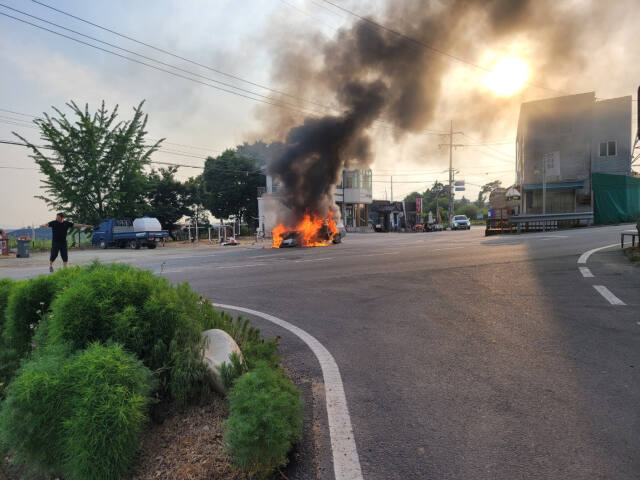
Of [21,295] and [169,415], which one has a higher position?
[21,295]

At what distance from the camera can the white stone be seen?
9.59ft

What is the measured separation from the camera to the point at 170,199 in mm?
41594

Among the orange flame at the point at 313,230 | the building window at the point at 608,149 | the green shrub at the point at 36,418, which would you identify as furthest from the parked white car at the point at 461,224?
the green shrub at the point at 36,418

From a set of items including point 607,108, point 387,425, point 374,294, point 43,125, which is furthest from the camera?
point 607,108

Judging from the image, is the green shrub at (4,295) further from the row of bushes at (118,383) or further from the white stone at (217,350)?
the white stone at (217,350)

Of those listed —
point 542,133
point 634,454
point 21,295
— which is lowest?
point 634,454

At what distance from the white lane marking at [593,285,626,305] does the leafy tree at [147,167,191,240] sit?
127ft

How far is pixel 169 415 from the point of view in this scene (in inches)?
110

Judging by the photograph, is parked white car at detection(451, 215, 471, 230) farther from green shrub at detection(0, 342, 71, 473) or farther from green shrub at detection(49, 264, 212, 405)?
green shrub at detection(0, 342, 71, 473)

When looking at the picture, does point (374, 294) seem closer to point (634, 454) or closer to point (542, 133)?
point (634, 454)

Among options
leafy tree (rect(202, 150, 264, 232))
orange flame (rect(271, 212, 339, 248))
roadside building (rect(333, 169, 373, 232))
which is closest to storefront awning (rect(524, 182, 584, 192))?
orange flame (rect(271, 212, 339, 248))

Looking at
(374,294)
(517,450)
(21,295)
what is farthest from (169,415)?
(374,294)

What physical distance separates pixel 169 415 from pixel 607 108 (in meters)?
42.0

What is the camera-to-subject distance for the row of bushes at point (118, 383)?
2.07m
